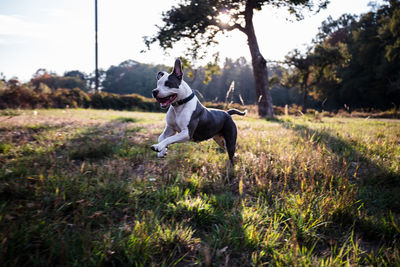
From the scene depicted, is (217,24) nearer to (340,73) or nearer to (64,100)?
(64,100)

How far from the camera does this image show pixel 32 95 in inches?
605

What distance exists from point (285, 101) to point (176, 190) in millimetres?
58780

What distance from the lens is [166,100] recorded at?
118 inches

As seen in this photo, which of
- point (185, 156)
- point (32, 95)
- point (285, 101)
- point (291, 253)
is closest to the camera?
Answer: point (291, 253)

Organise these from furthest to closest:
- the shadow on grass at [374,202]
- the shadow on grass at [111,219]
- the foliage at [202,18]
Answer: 1. the foliage at [202,18]
2. the shadow on grass at [374,202]
3. the shadow on grass at [111,219]

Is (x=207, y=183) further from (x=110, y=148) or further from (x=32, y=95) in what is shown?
(x=32, y=95)

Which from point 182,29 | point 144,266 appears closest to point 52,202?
point 144,266

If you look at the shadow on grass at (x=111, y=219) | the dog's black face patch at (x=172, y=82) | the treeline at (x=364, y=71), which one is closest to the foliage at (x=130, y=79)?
the treeline at (x=364, y=71)

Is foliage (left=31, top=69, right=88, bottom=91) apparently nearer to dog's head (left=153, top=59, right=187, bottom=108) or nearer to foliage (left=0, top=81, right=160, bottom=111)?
foliage (left=0, top=81, right=160, bottom=111)

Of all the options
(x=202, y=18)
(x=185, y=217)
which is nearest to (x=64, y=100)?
(x=202, y=18)

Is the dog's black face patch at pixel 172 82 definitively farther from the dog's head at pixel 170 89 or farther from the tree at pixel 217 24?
the tree at pixel 217 24

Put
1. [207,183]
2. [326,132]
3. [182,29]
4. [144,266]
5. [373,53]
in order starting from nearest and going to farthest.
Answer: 1. [144,266]
2. [207,183]
3. [326,132]
4. [182,29]
5. [373,53]

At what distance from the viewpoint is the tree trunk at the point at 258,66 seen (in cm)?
1406

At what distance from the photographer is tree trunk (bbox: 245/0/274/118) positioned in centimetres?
1406
